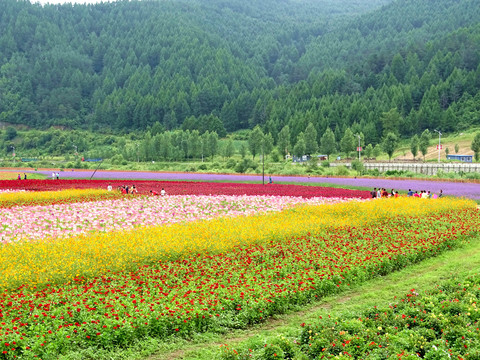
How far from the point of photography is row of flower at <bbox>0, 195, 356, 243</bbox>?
822 inches

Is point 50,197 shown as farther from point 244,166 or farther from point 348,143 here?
point 348,143

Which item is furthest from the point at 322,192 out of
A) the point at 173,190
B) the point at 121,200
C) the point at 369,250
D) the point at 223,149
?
the point at 223,149

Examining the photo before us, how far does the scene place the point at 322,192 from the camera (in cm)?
3900

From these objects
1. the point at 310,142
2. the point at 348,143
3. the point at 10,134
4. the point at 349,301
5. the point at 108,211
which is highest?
the point at 10,134

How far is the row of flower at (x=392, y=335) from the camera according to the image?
9031mm

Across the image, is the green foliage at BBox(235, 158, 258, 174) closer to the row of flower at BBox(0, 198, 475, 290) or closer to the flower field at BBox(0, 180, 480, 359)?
the flower field at BBox(0, 180, 480, 359)

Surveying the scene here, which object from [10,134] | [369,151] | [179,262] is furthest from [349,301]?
[10,134]

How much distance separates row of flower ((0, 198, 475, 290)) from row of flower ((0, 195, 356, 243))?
1782mm

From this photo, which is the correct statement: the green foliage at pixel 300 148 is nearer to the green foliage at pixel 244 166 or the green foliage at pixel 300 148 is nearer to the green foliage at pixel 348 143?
the green foliage at pixel 348 143

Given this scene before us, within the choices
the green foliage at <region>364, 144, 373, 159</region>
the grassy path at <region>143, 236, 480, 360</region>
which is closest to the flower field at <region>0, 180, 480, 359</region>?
the grassy path at <region>143, 236, 480, 360</region>

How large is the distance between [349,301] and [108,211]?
1612 cm

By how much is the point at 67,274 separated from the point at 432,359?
32.1ft

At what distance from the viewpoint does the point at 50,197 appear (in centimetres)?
3262

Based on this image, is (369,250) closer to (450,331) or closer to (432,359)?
(450,331)
